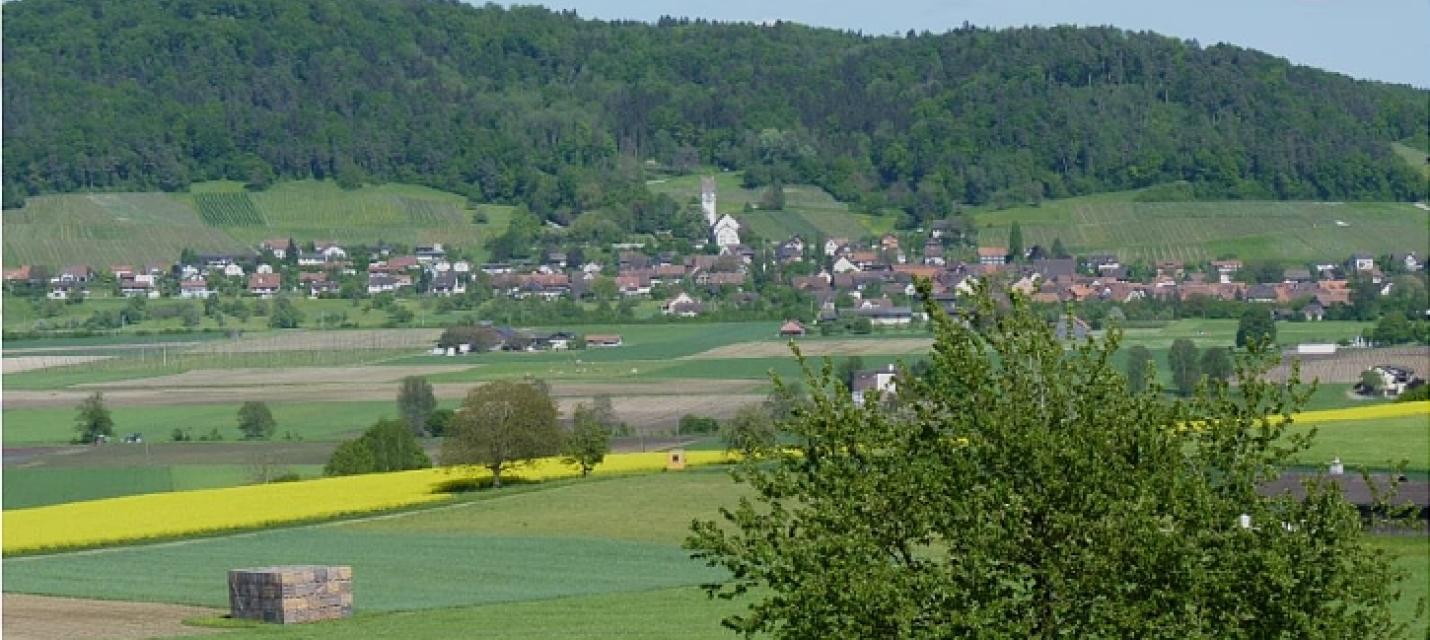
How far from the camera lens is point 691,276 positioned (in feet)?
537

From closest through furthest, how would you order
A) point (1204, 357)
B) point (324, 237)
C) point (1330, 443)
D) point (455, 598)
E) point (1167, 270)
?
1. point (455, 598)
2. point (1330, 443)
3. point (1204, 357)
4. point (1167, 270)
5. point (324, 237)

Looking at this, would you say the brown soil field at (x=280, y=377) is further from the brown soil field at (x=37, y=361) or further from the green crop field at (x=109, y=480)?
the green crop field at (x=109, y=480)

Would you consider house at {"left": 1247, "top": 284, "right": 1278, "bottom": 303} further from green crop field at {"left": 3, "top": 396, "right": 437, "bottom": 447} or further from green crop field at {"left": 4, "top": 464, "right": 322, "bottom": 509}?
green crop field at {"left": 4, "top": 464, "right": 322, "bottom": 509}

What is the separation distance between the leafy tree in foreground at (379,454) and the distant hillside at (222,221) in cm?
9880

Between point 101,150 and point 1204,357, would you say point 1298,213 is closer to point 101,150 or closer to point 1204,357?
point 101,150

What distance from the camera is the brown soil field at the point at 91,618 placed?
Answer: 30203mm

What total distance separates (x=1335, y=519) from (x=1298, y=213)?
169819 mm

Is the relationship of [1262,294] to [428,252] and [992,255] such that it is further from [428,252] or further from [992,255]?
[428,252]

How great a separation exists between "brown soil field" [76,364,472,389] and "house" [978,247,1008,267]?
219 feet

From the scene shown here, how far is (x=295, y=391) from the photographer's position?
309 ft

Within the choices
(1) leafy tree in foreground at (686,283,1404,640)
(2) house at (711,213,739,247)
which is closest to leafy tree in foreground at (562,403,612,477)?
(1) leafy tree in foreground at (686,283,1404,640)

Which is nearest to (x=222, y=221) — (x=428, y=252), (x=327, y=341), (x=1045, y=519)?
(x=428, y=252)

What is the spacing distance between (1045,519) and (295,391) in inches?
3165

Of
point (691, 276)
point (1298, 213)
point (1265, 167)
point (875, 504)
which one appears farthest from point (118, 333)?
point (875, 504)
